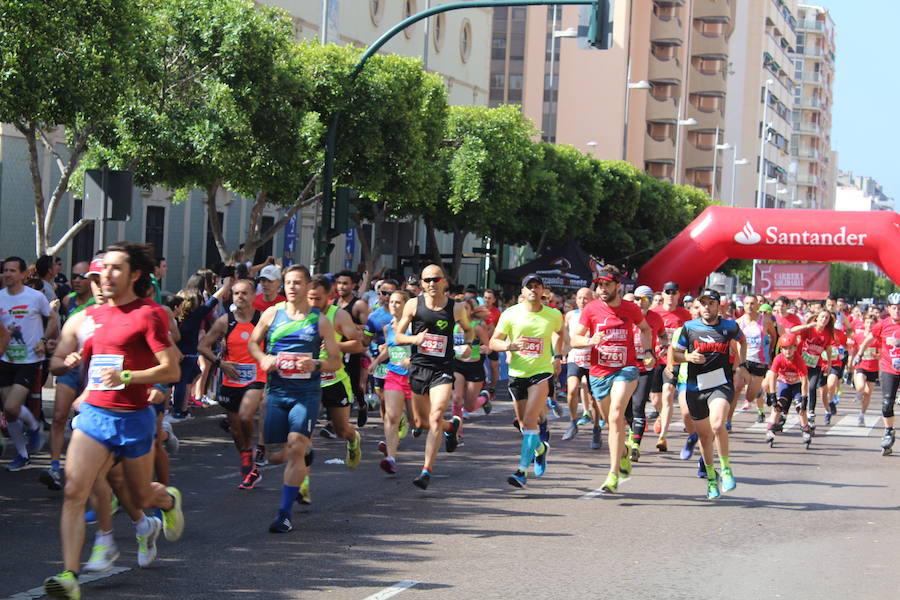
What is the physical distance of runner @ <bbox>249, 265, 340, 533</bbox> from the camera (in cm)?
903

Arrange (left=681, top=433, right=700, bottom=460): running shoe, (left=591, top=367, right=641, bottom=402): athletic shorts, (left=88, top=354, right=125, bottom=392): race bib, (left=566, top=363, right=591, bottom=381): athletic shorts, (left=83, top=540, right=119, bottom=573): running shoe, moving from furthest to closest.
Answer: (left=566, top=363, right=591, bottom=381): athletic shorts < (left=681, top=433, right=700, bottom=460): running shoe < (left=591, top=367, right=641, bottom=402): athletic shorts < (left=83, top=540, right=119, bottom=573): running shoe < (left=88, top=354, right=125, bottom=392): race bib

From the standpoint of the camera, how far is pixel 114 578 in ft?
24.0

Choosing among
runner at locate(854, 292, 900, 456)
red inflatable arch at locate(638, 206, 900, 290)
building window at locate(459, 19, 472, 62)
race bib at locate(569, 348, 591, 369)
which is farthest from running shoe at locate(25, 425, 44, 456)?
building window at locate(459, 19, 472, 62)

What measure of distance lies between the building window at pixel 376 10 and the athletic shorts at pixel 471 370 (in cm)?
2926

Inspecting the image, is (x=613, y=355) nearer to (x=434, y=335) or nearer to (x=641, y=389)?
(x=434, y=335)

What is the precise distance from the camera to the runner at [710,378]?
11.5 meters

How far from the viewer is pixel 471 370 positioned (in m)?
15.9

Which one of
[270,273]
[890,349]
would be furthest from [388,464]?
[890,349]

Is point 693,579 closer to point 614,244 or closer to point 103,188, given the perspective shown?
point 103,188

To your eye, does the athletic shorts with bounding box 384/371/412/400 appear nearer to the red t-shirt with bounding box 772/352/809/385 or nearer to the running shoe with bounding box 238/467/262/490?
the running shoe with bounding box 238/467/262/490

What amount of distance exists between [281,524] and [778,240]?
25.4 metres

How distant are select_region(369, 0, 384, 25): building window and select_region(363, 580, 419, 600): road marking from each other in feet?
124

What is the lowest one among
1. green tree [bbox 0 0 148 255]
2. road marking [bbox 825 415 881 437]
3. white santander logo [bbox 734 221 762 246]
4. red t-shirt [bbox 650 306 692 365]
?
road marking [bbox 825 415 881 437]

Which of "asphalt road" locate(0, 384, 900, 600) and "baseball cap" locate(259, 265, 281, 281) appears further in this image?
"baseball cap" locate(259, 265, 281, 281)
